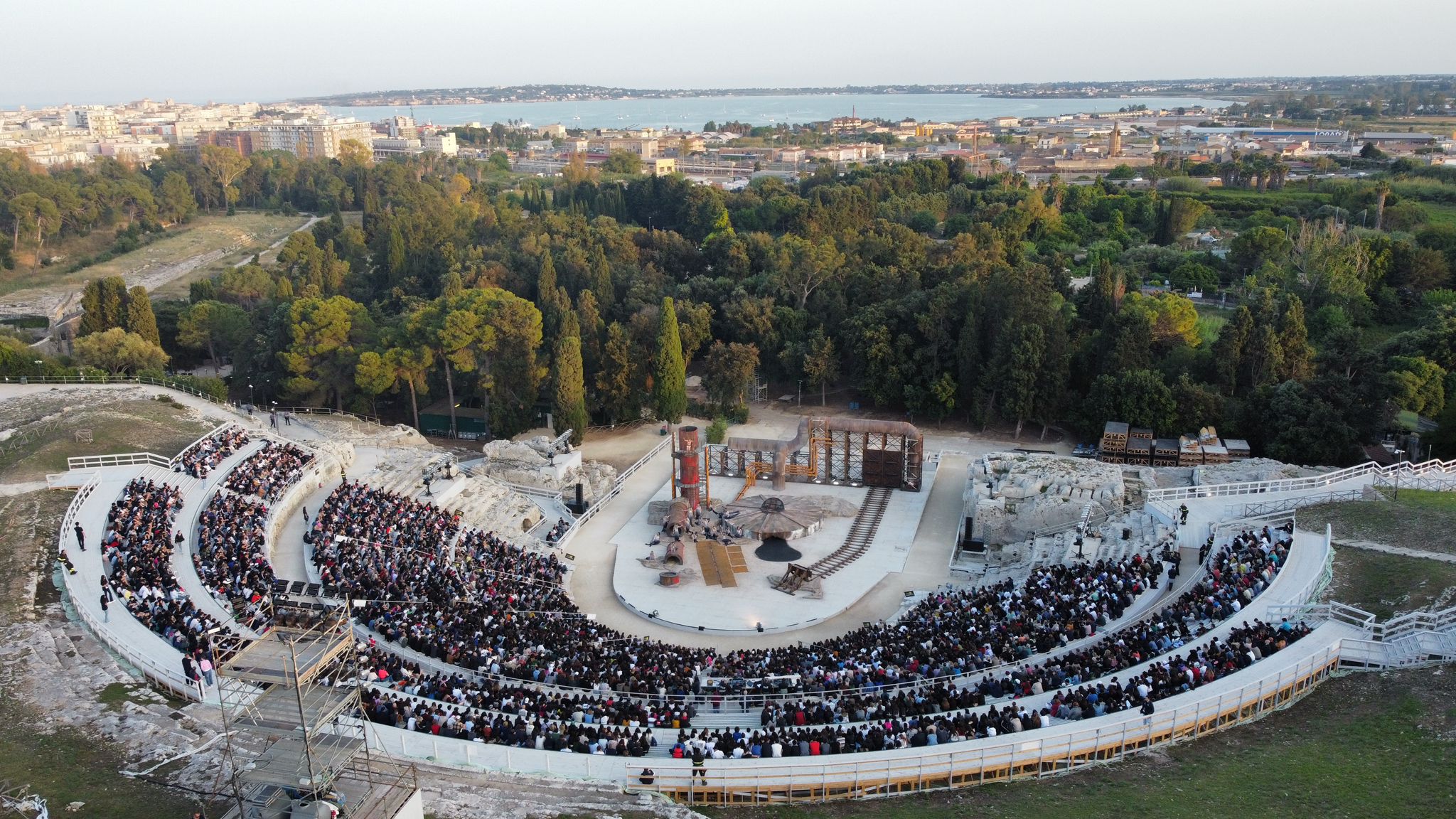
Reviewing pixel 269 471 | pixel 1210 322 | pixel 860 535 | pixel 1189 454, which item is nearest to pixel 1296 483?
pixel 1189 454

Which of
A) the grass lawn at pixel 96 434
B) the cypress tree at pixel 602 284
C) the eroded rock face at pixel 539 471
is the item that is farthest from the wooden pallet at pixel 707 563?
the cypress tree at pixel 602 284

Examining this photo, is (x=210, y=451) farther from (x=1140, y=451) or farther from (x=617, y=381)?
(x=1140, y=451)

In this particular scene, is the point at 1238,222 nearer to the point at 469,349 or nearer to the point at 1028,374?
the point at 1028,374

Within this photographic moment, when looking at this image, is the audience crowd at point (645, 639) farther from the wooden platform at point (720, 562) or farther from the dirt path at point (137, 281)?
the dirt path at point (137, 281)

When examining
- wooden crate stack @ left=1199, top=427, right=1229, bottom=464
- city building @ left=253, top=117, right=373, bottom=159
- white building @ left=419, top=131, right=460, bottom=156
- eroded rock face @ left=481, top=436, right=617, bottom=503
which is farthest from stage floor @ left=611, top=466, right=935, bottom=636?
white building @ left=419, top=131, right=460, bottom=156

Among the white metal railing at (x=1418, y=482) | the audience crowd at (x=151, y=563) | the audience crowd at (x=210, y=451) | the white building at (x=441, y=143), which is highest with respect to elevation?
the white building at (x=441, y=143)
